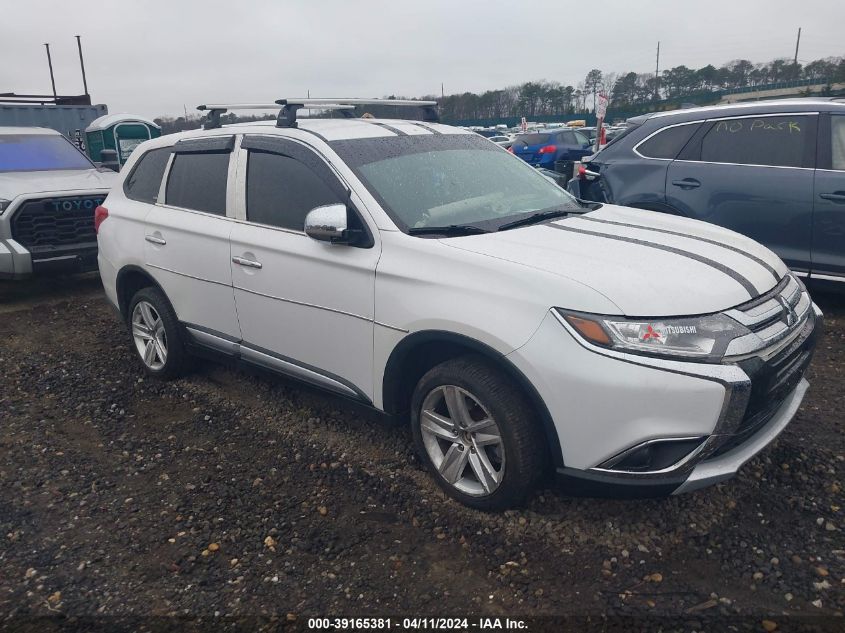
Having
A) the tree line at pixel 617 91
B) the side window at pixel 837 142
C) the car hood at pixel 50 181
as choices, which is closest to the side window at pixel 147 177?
the car hood at pixel 50 181

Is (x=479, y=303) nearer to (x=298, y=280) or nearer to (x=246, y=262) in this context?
(x=298, y=280)

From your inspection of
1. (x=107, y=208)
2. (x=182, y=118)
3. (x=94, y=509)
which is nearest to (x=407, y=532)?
(x=94, y=509)

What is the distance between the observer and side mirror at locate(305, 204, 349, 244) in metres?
3.18

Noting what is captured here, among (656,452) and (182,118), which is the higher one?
(182,118)

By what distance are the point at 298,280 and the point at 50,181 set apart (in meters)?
5.64

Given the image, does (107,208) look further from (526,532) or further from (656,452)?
(656,452)

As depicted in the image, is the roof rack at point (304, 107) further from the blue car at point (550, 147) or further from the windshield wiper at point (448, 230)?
the blue car at point (550, 147)

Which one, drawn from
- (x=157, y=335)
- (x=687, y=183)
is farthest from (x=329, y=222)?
(x=687, y=183)

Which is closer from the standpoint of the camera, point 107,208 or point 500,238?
point 500,238

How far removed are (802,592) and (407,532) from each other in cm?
159

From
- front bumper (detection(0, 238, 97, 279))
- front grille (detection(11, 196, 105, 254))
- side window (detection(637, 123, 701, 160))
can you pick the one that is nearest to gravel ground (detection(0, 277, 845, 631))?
side window (detection(637, 123, 701, 160))

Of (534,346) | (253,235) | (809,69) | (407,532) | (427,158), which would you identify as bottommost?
(407,532)

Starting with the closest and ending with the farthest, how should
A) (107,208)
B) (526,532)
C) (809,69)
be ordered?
(526,532), (107,208), (809,69)

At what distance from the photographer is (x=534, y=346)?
2.64m
